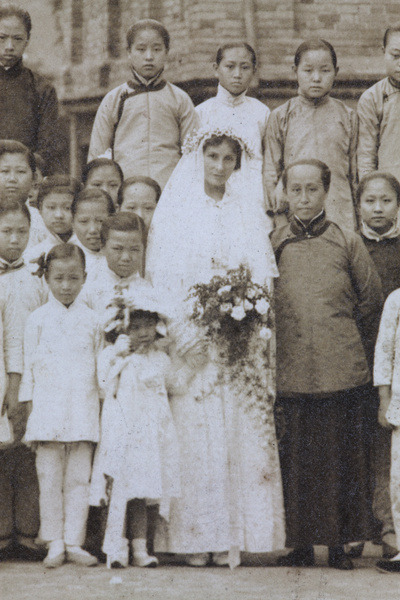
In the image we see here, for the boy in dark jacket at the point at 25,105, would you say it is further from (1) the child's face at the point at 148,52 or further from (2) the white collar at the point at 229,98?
(2) the white collar at the point at 229,98

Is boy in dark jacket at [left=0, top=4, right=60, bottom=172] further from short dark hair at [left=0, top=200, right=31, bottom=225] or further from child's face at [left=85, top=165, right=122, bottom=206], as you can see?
short dark hair at [left=0, top=200, right=31, bottom=225]

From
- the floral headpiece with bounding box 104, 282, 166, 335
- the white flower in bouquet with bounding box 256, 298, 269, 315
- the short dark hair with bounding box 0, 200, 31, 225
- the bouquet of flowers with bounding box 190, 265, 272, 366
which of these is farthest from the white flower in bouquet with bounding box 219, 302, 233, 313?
the short dark hair with bounding box 0, 200, 31, 225

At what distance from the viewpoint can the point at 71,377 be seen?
626cm

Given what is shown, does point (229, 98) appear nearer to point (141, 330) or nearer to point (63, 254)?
point (63, 254)

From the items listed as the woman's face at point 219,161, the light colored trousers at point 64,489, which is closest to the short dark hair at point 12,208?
the woman's face at point 219,161

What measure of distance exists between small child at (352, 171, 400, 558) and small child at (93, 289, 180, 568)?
4.18ft

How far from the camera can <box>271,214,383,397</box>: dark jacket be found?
20.8 ft

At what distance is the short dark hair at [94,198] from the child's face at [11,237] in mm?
419

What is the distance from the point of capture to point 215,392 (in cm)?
639

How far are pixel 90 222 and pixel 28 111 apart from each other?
57.7 inches

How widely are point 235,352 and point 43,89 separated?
2745 mm

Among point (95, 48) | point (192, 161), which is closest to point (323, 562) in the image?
point (192, 161)

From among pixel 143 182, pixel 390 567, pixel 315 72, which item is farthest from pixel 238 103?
pixel 390 567

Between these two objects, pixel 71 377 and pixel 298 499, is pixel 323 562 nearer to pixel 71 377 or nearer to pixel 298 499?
pixel 298 499
